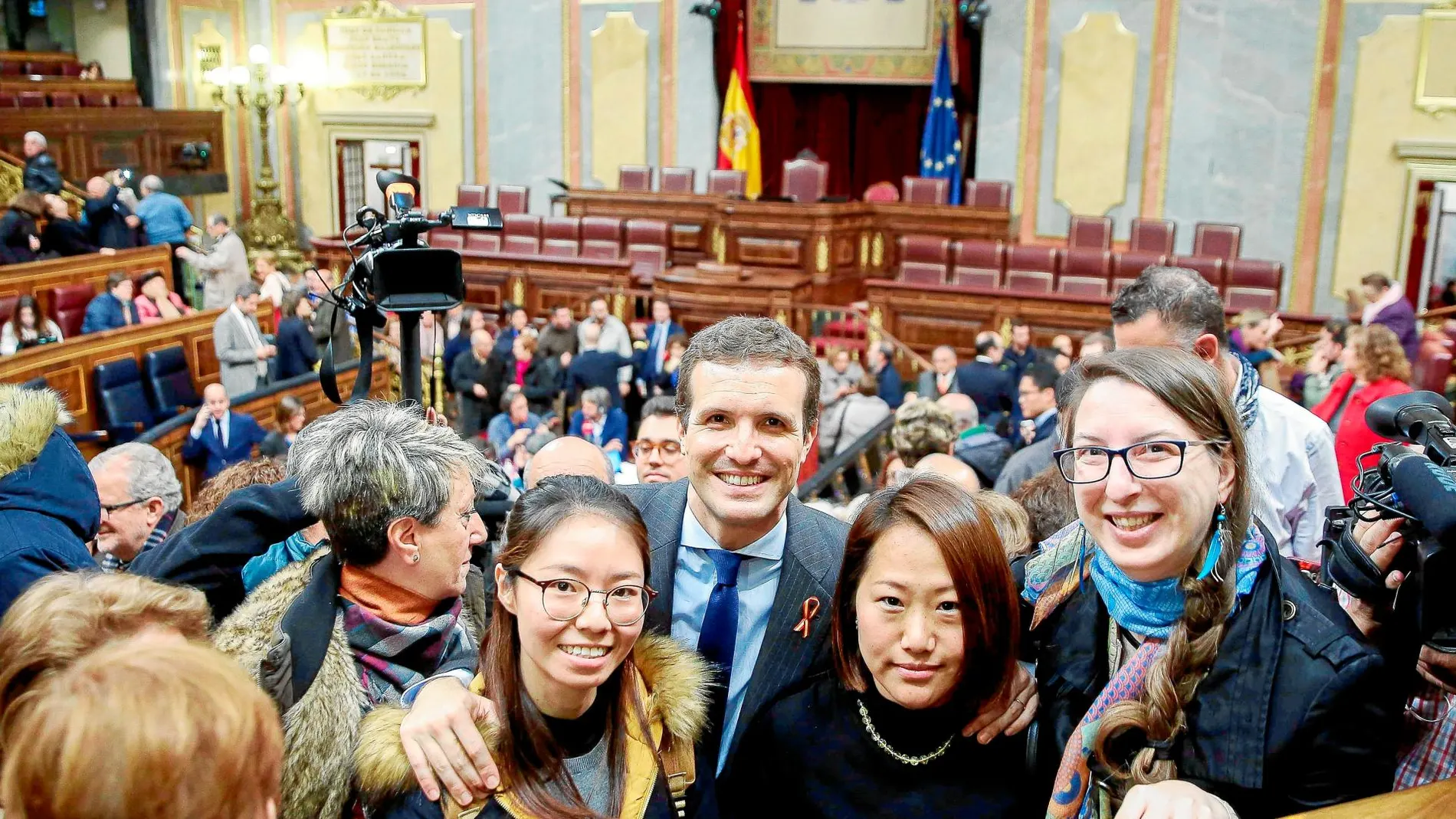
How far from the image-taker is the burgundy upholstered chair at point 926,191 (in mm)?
10875

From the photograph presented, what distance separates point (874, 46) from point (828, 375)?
236 inches

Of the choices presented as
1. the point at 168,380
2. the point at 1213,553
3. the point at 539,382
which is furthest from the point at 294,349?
the point at 1213,553

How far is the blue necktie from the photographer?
6.06 ft

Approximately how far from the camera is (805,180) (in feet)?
35.7

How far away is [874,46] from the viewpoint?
11922 millimetres

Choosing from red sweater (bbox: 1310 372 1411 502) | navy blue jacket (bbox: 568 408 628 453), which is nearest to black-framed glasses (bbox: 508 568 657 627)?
red sweater (bbox: 1310 372 1411 502)

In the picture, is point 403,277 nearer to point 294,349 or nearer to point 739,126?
point 294,349

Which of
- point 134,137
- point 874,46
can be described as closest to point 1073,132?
point 874,46

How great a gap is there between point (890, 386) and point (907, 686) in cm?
573

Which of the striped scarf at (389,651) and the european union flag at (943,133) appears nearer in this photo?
the striped scarf at (389,651)

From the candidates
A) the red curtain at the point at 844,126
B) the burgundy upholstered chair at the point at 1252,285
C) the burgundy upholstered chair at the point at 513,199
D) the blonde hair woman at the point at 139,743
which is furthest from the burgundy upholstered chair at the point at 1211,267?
the blonde hair woman at the point at 139,743

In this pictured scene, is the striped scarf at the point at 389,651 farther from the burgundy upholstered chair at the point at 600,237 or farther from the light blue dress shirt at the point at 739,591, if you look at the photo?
the burgundy upholstered chair at the point at 600,237

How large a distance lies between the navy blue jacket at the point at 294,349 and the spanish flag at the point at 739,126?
221 inches

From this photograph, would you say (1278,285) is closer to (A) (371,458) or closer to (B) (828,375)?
(B) (828,375)
